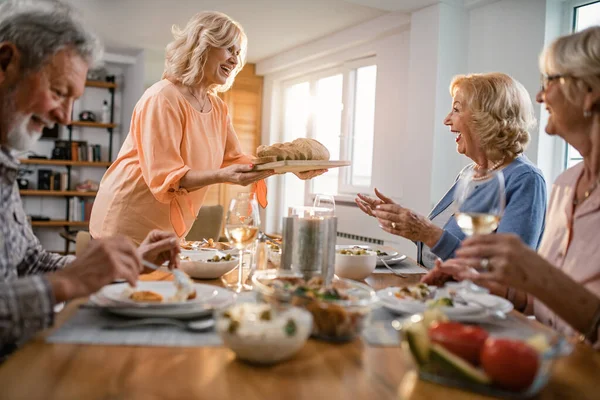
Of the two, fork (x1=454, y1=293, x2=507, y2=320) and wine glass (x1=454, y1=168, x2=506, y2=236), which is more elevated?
wine glass (x1=454, y1=168, x2=506, y2=236)

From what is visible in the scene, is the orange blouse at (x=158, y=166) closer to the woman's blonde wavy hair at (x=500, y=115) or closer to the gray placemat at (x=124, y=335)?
the woman's blonde wavy hair at (x=500, y=115)

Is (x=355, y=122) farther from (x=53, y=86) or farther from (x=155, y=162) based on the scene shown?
(x=53, y=86)

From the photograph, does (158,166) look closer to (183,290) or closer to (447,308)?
(183,290)

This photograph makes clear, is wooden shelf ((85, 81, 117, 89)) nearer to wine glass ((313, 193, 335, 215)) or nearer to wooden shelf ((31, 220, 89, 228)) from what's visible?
wooden shelf ((31, 220, 89, 228))

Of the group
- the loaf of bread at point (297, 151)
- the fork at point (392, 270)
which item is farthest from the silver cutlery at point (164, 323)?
the loaf of bread at point (297, 151)

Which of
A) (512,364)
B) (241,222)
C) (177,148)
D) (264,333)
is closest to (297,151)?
(177,148)

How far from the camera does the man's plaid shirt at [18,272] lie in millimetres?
882

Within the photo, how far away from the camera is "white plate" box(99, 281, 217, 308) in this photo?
1.04 meters

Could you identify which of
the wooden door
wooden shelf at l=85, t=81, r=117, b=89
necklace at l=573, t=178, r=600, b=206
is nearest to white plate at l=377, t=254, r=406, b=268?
necklace at l=573, t=178, r=600, b=206

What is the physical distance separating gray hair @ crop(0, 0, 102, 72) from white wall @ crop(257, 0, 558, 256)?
3.33 m

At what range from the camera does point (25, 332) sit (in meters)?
0.89

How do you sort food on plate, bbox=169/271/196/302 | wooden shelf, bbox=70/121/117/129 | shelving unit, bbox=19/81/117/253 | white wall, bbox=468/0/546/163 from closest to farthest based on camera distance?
food on plate, bbox=169/271/196/302 < white wall, bbox=468/0/546/163 < shelving unit, bbox=19/81/117/253 < wooden shelf, bbox=70/121/117/129

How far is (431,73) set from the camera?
4324 mm

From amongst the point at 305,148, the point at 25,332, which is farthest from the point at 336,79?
the point at 25,332
